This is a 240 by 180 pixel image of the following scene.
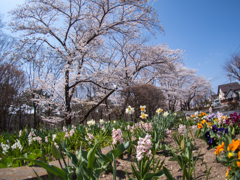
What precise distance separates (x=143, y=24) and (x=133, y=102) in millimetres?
4688

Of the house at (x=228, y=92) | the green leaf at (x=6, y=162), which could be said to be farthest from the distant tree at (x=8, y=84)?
the house at (x=228, y=92)

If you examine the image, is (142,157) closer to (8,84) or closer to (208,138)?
(208,138)

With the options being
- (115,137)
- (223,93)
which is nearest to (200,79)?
(115,137)

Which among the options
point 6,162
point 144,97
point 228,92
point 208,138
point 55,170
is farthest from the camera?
point 228,92

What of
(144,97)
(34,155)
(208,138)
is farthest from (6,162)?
(144,97)

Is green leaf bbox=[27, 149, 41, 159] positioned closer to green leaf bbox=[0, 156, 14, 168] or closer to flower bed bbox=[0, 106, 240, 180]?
flower bed bbox=[0, 106, 240, 180]

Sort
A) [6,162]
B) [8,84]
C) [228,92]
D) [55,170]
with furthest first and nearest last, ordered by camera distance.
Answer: [228,92] → [8,84] → [6,162] → [55,170]

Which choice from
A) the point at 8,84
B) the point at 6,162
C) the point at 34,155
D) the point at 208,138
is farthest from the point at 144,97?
the point at 8,84

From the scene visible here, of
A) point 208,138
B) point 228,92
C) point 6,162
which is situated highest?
point 228,92

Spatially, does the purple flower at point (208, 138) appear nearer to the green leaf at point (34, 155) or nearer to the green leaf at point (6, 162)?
the green leaf at point (34, 155)

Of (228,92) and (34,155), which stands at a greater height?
(228,92)

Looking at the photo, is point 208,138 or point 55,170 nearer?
point 55,170

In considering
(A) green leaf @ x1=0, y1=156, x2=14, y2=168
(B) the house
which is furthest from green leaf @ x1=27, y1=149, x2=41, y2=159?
(B) the house

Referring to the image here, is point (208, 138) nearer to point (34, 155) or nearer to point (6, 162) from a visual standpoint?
point (34, 155)
